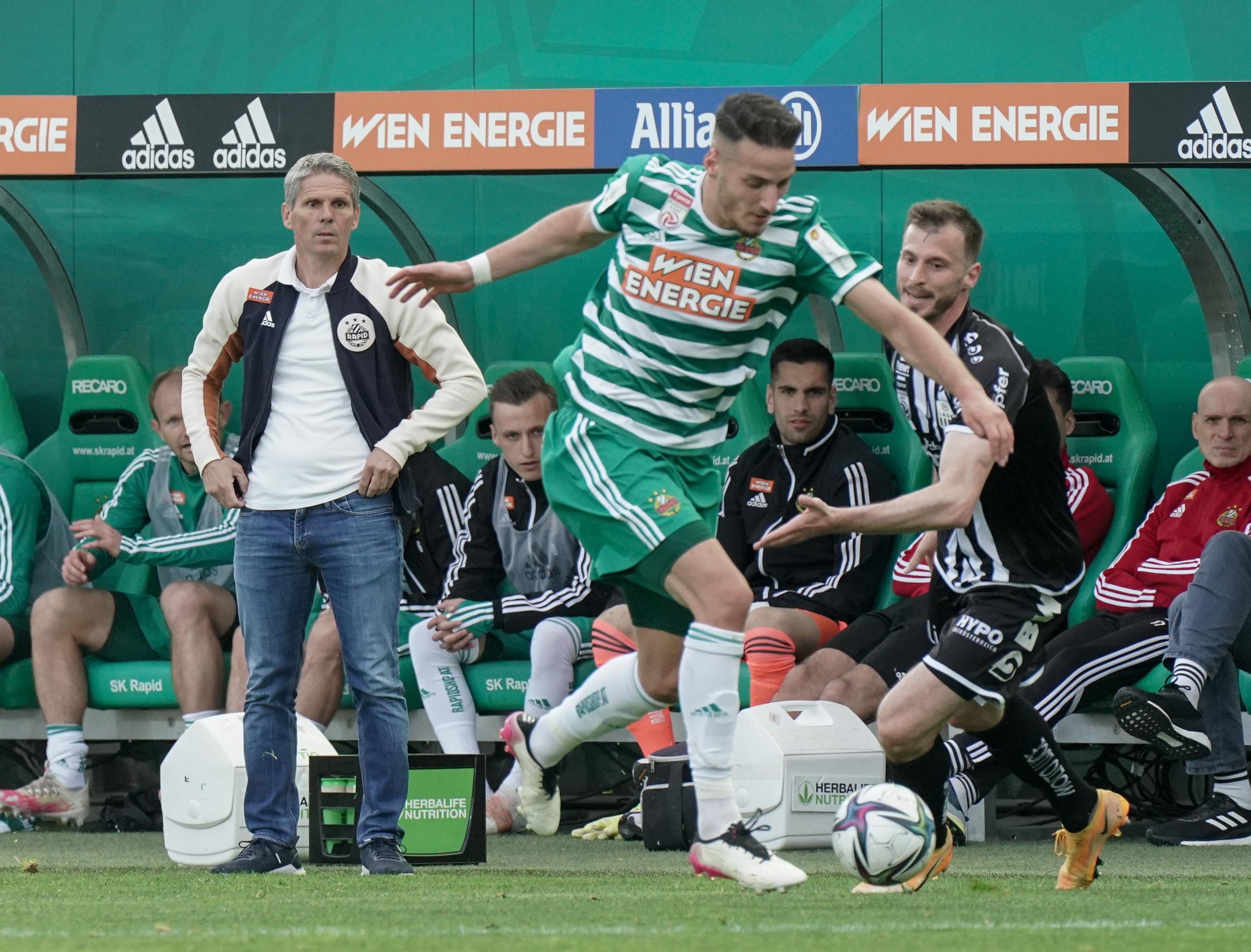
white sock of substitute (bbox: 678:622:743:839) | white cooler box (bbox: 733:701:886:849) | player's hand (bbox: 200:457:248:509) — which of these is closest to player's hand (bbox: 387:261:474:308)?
player's hand (bbox: 200:457:248:509)

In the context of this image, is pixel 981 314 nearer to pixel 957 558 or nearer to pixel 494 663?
pixel 957 558

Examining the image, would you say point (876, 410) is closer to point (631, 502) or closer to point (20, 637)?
point (631, 502)

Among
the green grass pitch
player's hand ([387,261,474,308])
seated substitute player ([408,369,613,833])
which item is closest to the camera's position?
the green grass pitch

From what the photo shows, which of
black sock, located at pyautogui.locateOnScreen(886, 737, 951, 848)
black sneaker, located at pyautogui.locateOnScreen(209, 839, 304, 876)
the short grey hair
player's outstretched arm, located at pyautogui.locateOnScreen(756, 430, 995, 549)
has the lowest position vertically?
black sneaker, located at pyautogui.locateOnScreen(209, 839, 304, 876)

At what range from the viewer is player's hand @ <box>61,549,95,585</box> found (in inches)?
269

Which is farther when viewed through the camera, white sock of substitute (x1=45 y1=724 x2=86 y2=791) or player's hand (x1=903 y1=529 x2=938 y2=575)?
white sock of substitute (x1=45 y1=724 x2=86 y2=791)

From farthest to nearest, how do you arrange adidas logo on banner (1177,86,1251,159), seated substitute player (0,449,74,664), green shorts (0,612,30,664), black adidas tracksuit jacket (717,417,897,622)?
1. green shorts (0,612,30,664)
2. seated substitute player (0,449,74,664)
3. black adidas tracksuit jacket (717,417,897,622)
4. adidas logo on banner (1177,86,1251,159)

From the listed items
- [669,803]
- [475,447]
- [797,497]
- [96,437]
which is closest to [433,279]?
[669,803]

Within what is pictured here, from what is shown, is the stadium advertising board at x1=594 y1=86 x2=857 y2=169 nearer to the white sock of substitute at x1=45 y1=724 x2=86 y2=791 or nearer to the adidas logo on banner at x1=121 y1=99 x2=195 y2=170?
the adidas logo on banner at x1=121 y1=99 x2=195 y2=170

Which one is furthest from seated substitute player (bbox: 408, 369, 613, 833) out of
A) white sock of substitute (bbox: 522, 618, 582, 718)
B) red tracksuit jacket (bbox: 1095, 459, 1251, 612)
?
red tracksuit jacket (bbox: 1095, 459, 1251, 612)

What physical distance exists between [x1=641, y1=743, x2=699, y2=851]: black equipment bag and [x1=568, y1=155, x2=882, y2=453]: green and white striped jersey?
64.9 inches

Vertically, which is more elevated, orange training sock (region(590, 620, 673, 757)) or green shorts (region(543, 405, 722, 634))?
green shorts (region(543, 405, 722, 634))

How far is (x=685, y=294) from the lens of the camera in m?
4.07

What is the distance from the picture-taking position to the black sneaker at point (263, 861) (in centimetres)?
469
